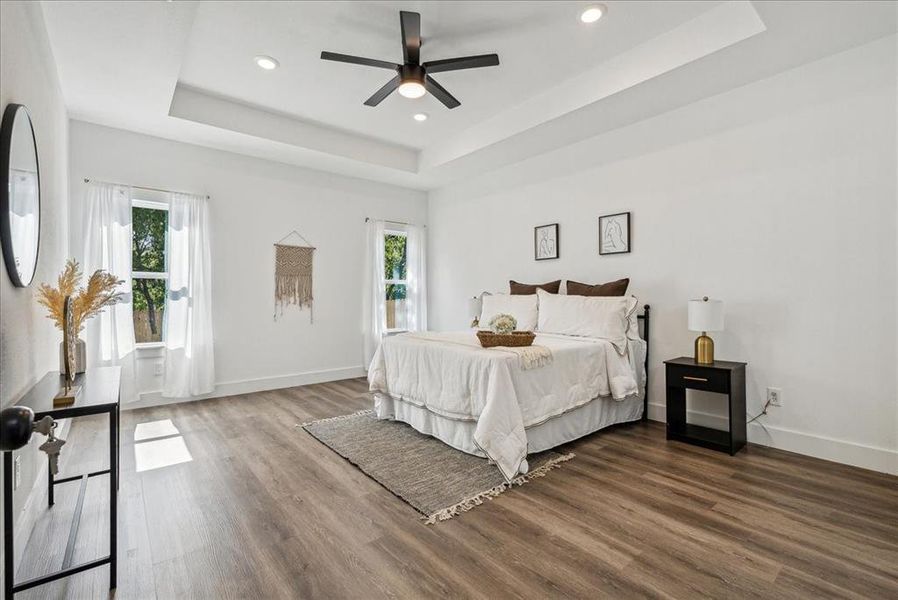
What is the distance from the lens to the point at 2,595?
1.43 m

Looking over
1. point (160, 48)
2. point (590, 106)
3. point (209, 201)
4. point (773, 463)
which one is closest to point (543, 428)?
point (773, 463)

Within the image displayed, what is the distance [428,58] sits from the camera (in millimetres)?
3359

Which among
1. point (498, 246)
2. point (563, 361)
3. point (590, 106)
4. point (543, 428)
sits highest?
point (590, 106)

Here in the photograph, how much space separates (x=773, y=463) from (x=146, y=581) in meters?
3.61

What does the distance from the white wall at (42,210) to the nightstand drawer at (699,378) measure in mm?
3832

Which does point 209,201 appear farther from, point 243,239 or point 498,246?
point 498,246

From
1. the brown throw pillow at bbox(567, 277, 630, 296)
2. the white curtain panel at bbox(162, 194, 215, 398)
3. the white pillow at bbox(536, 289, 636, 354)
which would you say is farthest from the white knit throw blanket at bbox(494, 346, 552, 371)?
the white curtain panel at bbox(162, 194, 215, 398)

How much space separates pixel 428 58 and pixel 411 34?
0.73 m

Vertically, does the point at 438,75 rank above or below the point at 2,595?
above

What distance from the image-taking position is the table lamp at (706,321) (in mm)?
3105

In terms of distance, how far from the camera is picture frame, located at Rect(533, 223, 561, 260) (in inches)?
185

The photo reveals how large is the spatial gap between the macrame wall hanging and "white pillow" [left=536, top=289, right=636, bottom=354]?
9.85ft

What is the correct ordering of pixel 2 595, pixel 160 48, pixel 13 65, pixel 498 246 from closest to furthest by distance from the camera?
pixel 2 595, pixel 13 65, pixel 160 48, pixel 498 246

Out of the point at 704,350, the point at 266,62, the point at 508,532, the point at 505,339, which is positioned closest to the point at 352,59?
the point at 266,62
